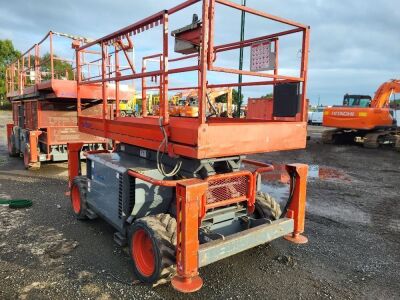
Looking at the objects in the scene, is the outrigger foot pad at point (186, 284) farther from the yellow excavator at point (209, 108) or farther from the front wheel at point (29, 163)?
the front wheel at point (29, 163)

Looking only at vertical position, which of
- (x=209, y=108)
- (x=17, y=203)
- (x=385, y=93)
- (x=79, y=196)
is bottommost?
(x=17, y=203)

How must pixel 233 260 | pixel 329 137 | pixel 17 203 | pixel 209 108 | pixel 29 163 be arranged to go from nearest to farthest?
1. pixel 233 260
2. pixel 209 108
3. pixel 17 203
4. pixel 29 163
5. pixel 329 137

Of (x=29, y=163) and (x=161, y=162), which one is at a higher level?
(x=161, y=162)

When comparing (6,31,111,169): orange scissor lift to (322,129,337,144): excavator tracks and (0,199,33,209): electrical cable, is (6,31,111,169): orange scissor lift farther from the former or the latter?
(322,129,337,144): excavator tracks

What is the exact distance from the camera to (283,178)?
27.9 ft

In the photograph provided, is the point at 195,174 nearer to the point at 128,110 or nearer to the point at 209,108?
the point at 209,108

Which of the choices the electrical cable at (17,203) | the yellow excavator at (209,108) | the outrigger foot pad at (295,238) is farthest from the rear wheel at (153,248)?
the electrical cable at (17,203)

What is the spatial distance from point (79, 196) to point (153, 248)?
2.38 meters

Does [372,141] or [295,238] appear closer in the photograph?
[295,238]

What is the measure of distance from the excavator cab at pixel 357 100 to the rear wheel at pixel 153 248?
1760cm

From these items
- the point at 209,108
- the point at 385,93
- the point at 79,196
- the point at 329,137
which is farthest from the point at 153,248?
the point at 385,93

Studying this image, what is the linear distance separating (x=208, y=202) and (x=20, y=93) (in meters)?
9.27

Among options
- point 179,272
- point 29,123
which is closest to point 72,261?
point 179,272

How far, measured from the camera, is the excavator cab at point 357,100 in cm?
1819
